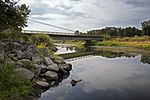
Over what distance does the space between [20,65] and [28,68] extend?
0.76 metres

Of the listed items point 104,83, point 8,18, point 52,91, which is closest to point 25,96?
point 52,91

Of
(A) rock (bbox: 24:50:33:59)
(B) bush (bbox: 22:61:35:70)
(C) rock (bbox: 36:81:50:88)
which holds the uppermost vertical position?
(A) rock (bbox: 24:50:33:59)

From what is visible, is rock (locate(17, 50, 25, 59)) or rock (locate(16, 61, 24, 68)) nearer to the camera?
rock (locate(16, 61, 24, 68))

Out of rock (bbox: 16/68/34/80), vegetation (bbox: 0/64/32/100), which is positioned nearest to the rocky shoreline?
rock (bbox: 16/68/34/80)

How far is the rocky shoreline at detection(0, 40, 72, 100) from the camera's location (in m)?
18.6

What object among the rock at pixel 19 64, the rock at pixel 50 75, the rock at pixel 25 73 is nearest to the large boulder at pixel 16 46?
the rock at pixel 19 64

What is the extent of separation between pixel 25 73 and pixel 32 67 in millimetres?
1908

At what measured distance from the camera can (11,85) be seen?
16375mm

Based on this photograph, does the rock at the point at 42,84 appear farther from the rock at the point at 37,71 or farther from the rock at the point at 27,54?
the rock at the point at 27,54

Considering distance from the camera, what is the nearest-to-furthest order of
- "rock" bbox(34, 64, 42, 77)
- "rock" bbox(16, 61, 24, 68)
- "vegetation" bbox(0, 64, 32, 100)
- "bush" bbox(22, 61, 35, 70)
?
"vegetation" bbox(0, 64, 32, 100)
"rock" bbox(16, 61, 24, 68)
"rock" bbox(34, 64, 42, 77)
"bush" bbox(22, 61, 35, 70)

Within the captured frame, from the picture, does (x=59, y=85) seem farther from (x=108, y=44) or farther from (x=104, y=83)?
(x=108, y=44)

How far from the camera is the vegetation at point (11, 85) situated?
15.2 m

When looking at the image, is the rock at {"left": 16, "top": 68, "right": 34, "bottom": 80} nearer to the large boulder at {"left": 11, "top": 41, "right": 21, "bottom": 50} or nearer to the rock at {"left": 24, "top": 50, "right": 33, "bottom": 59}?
the rock at {"left": 24, "top": 50, "right": 33, "bottom": 59}

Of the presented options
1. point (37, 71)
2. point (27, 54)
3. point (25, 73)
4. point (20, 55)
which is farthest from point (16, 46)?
point (25, 73)
